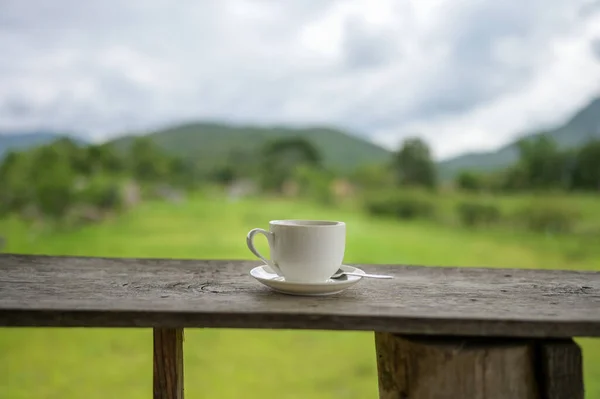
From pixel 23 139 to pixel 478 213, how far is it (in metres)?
2.49

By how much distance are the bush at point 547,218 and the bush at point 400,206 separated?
0.47 metres

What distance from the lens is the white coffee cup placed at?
74cm

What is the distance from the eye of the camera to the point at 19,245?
3.03 m

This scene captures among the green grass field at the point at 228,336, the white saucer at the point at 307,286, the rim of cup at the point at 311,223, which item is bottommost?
the green grass field at the point at 228,336

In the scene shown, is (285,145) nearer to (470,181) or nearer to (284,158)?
(284,158)

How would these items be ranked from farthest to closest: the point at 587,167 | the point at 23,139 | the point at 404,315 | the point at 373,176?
the point at 373,176 < the point at 23,139 < the point at 587,167 < the point at 404,315

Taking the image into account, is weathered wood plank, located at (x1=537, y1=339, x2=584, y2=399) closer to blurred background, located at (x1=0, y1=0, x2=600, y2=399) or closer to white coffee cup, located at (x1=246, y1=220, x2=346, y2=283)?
white coffee cup, located at (x1=246, y1=220, x2=346, y2=283)

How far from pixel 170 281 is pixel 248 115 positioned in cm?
267

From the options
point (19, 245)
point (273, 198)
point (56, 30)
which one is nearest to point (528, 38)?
point (273, 198)

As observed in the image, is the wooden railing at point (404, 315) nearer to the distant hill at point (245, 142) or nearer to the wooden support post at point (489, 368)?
the wooden support post at point (489, 368)

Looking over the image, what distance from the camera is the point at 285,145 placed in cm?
330

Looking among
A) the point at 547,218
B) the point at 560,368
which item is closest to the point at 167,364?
the point at 560,368

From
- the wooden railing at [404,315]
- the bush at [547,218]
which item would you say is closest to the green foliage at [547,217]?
the bush at [547,218]

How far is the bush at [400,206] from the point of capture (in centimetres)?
306
